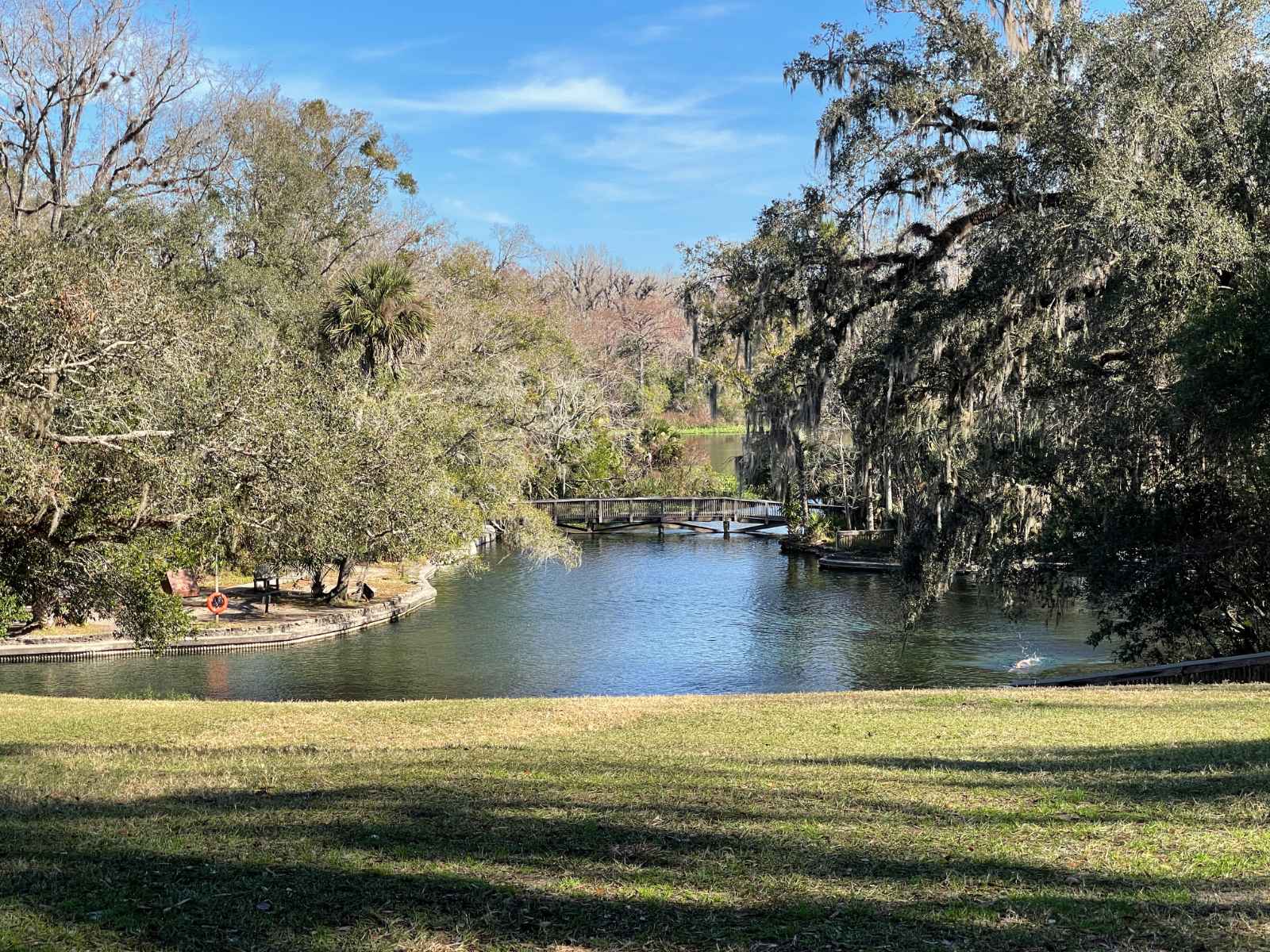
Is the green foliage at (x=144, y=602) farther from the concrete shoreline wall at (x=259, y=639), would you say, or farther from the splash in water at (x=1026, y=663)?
the splash in water at (x=1026, y=663)

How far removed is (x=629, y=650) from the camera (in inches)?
1078

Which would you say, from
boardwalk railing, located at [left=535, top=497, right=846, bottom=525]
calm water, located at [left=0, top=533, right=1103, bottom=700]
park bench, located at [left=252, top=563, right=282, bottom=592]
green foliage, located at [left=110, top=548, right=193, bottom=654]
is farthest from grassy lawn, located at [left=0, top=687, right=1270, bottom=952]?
boardwalk railing, located at [left=535, top=497, right=846, bottom=525]

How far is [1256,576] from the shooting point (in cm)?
1666

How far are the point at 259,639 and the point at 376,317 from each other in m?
9.27

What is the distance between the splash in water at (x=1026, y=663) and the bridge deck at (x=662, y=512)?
26980 millimetres

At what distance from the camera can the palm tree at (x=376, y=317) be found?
99.9 feet

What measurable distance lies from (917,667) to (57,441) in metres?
19.0

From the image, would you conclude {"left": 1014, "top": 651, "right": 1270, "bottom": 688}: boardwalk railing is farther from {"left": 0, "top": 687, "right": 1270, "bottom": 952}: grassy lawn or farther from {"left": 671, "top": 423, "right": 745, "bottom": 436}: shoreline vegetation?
{"left": 671, "top": 423, "right": 745, "bottom": 436}: shoreline vegetation

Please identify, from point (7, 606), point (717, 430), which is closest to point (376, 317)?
point (7, 606)

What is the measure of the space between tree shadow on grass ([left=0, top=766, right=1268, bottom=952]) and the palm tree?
83.3 feet

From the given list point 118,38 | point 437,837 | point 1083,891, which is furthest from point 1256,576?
point 118,38

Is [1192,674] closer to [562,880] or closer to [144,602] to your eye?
[562,880]

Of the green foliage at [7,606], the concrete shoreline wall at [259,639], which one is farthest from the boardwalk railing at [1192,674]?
the concrete shoreline wall at [259,639]

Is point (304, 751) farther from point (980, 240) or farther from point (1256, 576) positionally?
point (1256, 576)
